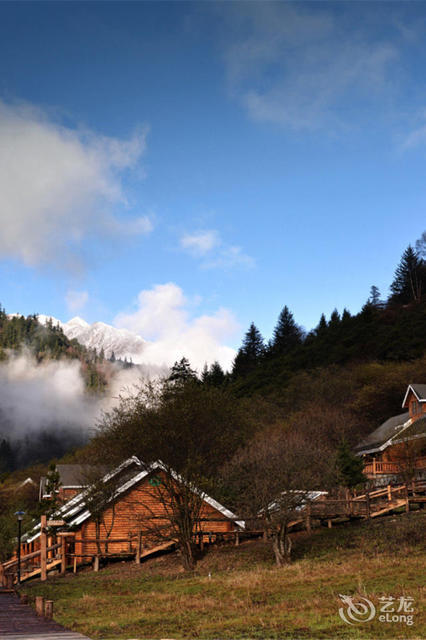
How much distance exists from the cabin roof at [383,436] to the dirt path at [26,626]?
4005cm

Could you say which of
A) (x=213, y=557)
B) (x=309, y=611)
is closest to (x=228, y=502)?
(x=213, y=557)

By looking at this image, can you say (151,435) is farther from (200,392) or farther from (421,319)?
(421,319)

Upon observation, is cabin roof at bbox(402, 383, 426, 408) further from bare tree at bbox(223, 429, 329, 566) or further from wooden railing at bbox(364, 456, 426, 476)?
bare tree at bbox(223, 429, 329, 566)

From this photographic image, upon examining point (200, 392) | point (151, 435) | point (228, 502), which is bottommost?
point (228, 502)

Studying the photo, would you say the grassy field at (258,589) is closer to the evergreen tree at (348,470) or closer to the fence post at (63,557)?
the fence post at (63,557)

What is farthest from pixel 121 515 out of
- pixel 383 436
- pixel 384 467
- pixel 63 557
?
pixel 383 436

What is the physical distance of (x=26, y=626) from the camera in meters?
14.9

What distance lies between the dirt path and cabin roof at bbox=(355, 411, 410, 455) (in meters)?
40.1

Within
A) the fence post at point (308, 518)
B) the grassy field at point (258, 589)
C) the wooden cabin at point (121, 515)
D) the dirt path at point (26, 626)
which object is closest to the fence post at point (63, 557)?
the wooden cabin at point (121, 515)

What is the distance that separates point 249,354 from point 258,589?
117 metres

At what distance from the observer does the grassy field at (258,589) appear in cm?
1434

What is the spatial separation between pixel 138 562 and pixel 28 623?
1964cm

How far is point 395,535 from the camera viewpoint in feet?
93.9

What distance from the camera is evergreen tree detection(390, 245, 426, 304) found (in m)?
134
